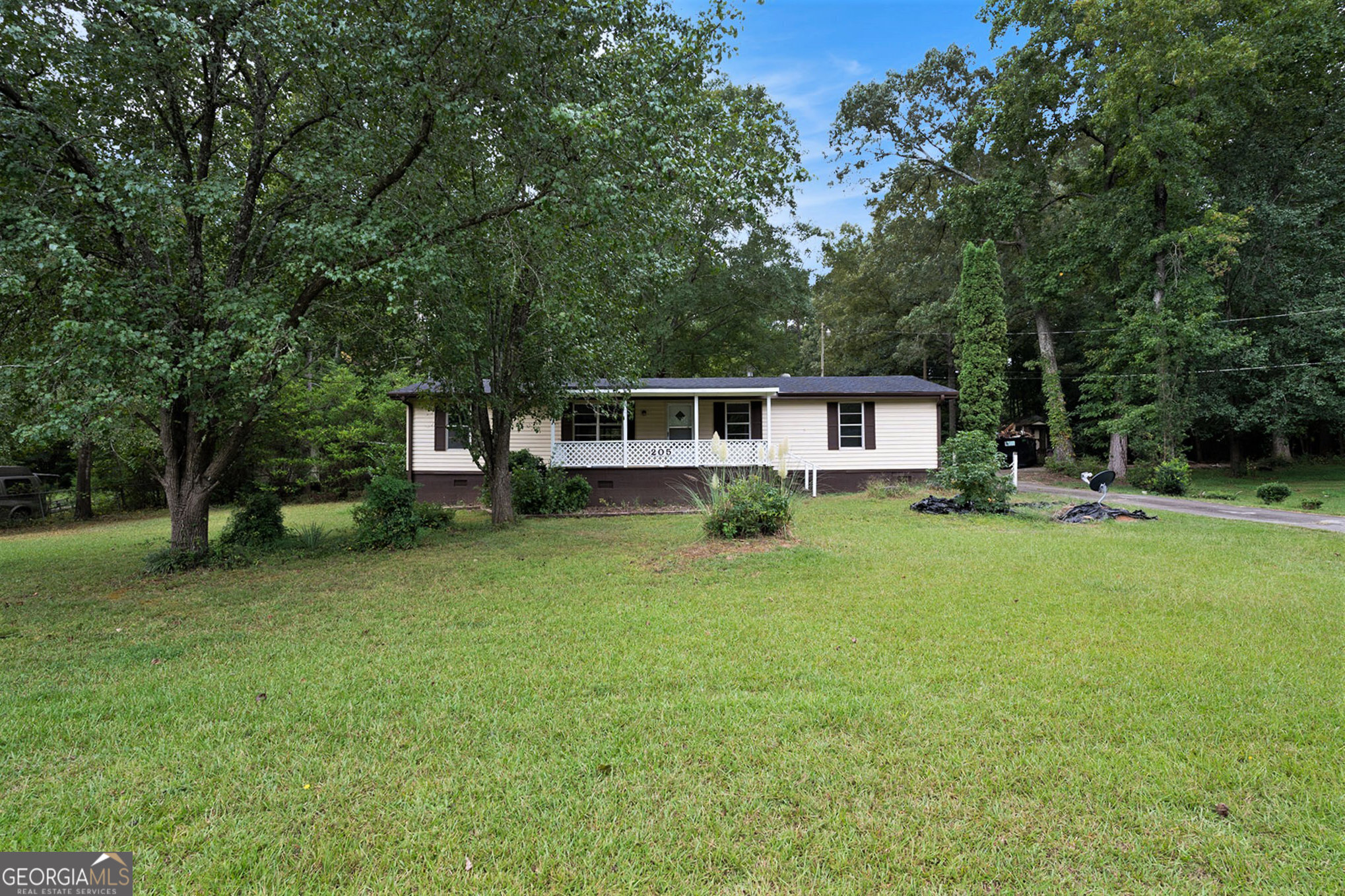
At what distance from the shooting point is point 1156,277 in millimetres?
18234

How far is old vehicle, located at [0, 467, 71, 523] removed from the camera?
15.1m

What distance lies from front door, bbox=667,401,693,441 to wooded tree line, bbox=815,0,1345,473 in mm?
13100

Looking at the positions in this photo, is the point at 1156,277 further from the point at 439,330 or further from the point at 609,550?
the point at 439,330

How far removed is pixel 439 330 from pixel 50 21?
4.79m

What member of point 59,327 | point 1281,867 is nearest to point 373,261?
point 59,327

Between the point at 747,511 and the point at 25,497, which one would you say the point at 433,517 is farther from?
the point at 25,497

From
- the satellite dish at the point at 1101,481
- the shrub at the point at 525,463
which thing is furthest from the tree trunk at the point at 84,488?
the satellite dish at the point at 1101,481

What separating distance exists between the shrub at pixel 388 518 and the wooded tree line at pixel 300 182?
1.94 metres

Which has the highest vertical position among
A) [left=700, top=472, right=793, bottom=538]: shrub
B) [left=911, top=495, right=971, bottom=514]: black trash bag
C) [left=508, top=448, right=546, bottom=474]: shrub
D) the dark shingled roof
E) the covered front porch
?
the dark shingled roof

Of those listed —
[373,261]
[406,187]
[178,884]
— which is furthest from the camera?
[406,187]

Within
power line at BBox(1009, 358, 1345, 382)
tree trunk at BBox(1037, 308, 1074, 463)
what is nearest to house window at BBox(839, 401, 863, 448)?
power line at BBox(1009, 358, 1345, 382)

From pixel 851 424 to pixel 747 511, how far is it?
9988mm

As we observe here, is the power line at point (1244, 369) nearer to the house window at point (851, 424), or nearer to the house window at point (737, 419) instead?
the house window at point (851, 424)

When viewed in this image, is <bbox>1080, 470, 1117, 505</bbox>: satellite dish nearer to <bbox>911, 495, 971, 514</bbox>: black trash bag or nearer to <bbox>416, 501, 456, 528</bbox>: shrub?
<bbox>911, 495, 971, 514</bbox>: black trash bag
